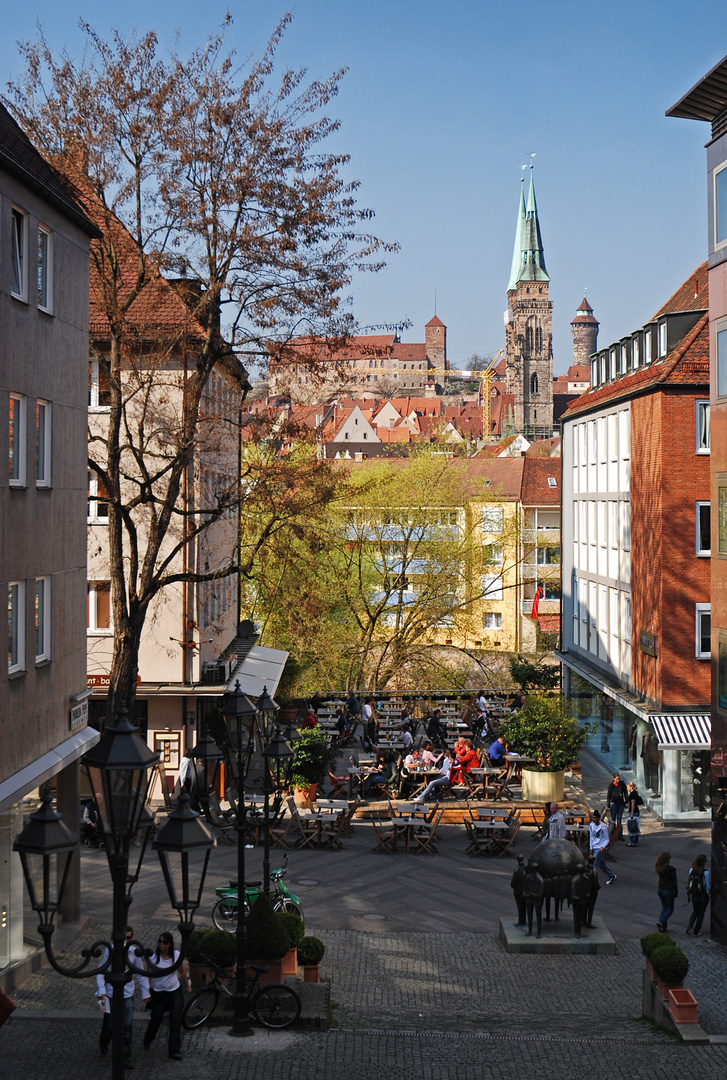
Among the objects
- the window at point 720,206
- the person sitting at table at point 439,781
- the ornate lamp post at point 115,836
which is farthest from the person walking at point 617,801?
the ornate lamp post at point 115,836

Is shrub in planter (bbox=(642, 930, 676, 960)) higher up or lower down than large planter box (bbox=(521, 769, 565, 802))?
higher up

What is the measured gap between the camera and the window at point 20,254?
14227 millimetres

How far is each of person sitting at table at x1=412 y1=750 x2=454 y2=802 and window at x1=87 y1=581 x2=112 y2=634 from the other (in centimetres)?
796

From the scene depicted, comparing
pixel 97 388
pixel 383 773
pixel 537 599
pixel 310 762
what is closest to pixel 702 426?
pixel 383 773

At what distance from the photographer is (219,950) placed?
41.1 feet

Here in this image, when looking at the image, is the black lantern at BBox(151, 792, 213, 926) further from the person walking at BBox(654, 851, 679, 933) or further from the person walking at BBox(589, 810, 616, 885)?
the person walking at BBox(589, 810, 616, 885)

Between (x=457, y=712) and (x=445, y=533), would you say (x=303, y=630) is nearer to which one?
(x=457, y=712)

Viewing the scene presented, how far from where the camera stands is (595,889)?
634 inches

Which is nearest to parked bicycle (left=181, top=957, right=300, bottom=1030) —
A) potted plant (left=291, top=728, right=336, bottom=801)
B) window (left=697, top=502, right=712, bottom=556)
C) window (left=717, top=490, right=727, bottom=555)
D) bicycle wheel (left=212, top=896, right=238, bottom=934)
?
bicycle wheel (left=212, top=896, right=238, bottom=934)

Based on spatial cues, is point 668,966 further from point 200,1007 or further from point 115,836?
point 115,836

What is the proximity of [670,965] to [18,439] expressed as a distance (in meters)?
9.79

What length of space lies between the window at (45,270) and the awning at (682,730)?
16.8 metres

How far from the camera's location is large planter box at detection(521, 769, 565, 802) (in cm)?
2625

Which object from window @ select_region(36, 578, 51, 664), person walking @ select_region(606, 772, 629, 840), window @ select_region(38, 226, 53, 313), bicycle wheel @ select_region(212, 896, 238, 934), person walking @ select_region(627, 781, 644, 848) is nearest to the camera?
window @ select_region(36, 578, 51, 664)
